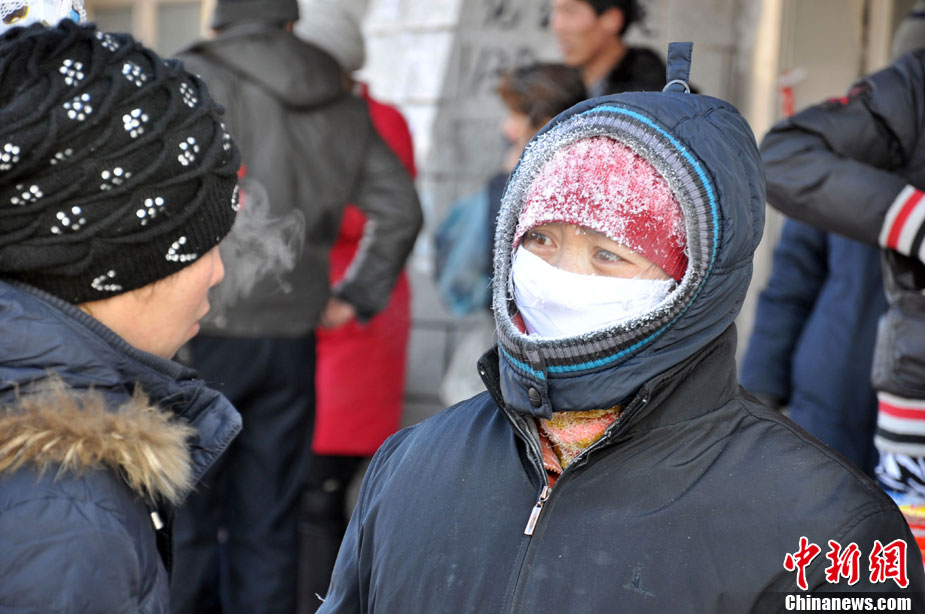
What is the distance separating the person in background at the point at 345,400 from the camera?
4859 mm

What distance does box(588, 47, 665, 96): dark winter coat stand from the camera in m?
4.23

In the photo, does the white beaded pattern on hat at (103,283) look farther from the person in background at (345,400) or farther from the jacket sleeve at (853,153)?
the person in background at (345,400)

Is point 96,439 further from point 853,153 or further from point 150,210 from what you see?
point 853,153

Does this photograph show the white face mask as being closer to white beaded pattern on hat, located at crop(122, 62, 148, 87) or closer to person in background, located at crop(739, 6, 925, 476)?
white beaded pattern on hat, located at crop(122, 62, 148, 87)

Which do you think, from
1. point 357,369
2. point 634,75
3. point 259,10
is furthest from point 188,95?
point 357,369

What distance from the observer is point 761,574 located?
1.53 meters

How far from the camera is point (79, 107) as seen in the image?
5.66 feet

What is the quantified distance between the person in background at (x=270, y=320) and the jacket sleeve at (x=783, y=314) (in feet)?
5.37

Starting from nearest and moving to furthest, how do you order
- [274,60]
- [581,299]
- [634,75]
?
[581,299] < [274,60] < [634,75]

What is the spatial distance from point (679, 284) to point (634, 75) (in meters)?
2.71

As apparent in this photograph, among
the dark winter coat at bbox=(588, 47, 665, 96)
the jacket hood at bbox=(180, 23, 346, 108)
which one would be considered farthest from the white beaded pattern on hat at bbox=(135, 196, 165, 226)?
the dark winter coat at bbox=(588, 47, 665, 96)

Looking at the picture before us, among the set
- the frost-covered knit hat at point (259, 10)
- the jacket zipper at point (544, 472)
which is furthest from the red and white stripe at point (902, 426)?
the frost-covered knit hat at point (259, 10)

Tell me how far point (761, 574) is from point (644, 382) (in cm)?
34

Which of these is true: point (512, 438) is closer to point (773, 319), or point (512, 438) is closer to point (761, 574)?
point (761, 574)
